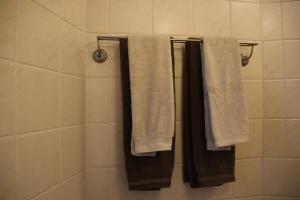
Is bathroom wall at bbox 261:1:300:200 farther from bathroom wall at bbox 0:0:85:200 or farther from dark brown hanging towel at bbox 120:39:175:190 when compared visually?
bathroom wall at bbox 0:0:85:200

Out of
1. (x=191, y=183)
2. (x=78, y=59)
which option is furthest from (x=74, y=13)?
(x=191, y=183)

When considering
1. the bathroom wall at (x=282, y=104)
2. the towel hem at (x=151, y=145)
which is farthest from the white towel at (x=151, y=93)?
the bathroom wall at (x=282, y=104)

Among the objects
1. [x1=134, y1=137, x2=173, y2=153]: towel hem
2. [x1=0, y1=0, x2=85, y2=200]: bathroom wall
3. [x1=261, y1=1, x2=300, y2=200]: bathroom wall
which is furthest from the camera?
[x1=261, y1=1, x2=300, y2=200]: bathroom wall

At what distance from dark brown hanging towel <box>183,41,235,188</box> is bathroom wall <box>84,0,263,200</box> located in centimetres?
5

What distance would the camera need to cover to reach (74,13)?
0.87 metres

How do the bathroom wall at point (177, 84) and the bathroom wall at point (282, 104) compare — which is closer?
the bathroom wall at point (177, 84)

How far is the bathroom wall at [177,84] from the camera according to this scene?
95 cm

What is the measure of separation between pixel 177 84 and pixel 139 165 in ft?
1.33

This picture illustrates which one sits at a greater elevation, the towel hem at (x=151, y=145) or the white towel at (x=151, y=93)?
the white towel at (x=151, y=93)

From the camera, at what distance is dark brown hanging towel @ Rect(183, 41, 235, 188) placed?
3.08ft

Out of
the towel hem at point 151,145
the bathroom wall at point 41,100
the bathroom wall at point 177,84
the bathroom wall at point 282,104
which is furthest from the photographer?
the bathroom wall at point 282,104

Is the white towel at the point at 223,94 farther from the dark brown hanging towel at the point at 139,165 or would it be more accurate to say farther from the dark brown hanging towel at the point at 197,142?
the dark brown hanging towel at the point at 139,165

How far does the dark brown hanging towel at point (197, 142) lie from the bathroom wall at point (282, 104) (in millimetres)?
274

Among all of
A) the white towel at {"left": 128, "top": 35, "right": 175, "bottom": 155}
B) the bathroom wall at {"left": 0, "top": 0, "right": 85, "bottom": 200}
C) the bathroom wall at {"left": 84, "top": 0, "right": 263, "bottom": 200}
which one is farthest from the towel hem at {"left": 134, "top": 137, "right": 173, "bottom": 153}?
the bathroom wall at {"left": 0, "top": 0, "right": 85, "bottom": 200}
